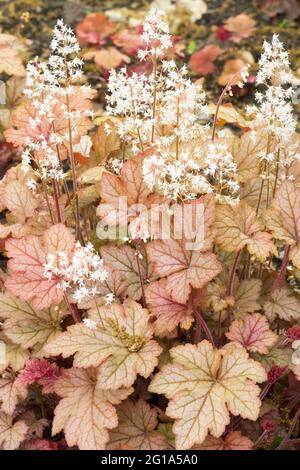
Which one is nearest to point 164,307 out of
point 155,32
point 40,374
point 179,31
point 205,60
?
point 40,374

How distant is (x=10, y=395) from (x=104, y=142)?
3.33 feet

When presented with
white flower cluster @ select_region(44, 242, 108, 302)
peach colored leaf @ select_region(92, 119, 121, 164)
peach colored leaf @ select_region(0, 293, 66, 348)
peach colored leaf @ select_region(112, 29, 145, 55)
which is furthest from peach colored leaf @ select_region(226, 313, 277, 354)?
peach colored leaf @ select_region(112, 29, 145, 55)

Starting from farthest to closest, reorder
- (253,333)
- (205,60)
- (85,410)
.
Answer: (205,60) < (253,333) < (85,410)

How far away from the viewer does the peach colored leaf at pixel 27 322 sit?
7.20 ft

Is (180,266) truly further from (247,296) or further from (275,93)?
(275,93)

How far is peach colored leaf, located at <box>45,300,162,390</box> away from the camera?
193 centimetres

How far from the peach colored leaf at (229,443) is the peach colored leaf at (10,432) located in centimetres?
56

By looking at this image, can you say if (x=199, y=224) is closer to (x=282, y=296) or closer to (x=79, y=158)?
(x=282, y=296)

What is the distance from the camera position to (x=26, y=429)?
7.03 ft

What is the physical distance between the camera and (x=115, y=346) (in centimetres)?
201

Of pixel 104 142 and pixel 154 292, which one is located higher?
pixel 104 142

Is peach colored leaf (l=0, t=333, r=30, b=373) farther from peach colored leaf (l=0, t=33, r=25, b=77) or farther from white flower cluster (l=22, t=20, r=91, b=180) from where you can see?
peach colored leaf (l=0, t=33, r=25, b=77)

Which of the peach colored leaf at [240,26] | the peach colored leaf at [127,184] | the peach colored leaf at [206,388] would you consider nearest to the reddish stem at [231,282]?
the peach colored leaf at [206,388]

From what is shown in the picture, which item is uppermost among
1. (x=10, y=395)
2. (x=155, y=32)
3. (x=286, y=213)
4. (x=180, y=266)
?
(x=155, y=32)
